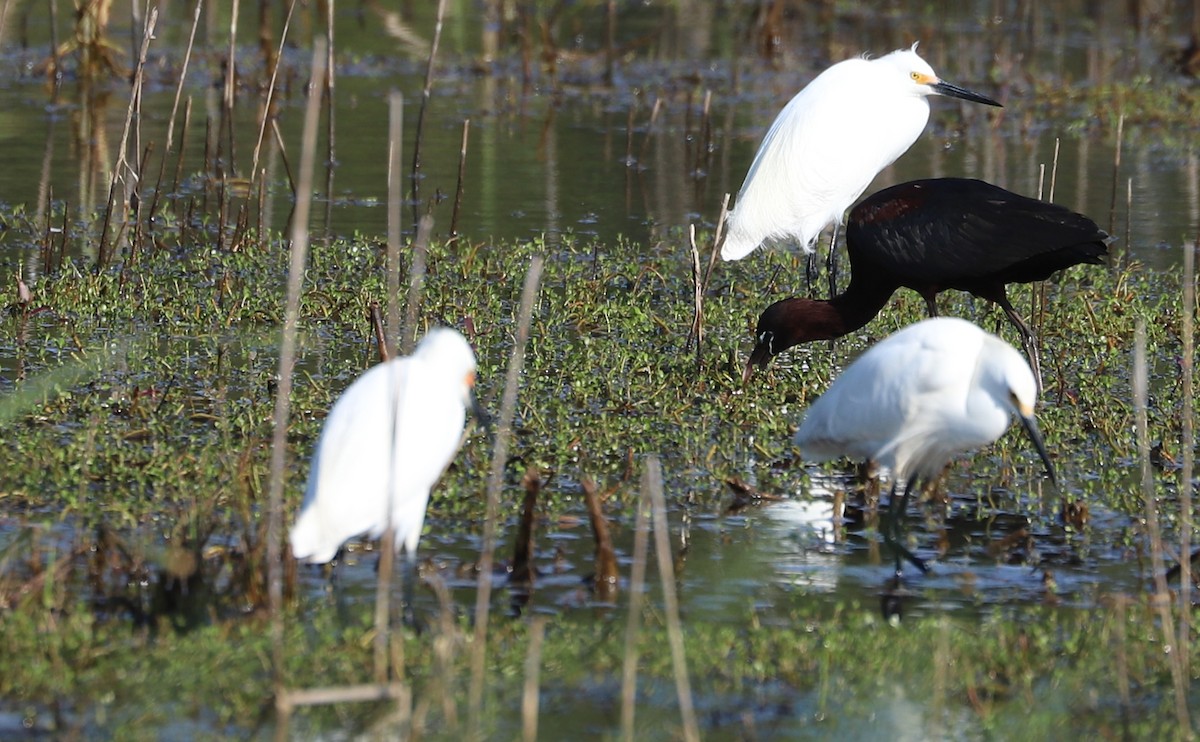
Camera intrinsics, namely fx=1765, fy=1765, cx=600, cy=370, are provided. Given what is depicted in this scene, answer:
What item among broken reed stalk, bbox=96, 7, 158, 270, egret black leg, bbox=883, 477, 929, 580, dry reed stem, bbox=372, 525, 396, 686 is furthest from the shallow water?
dry reed stem, bbox=372, 525, 396, 686

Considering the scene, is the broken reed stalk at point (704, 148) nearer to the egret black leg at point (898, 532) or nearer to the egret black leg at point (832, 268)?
the egret black leg at point (832, 268)

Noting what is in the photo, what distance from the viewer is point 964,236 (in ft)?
22.7

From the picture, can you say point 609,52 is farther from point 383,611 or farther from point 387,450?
point 383,611

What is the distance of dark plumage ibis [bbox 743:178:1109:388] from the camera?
6.78 m

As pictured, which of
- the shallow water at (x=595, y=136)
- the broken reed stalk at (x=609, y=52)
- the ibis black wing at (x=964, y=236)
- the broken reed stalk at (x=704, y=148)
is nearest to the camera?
the ibis black wing at (x=964, y=236)

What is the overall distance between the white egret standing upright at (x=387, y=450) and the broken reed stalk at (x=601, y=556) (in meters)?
0.43

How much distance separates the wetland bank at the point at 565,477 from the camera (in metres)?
4.13

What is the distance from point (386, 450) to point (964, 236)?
3.29m

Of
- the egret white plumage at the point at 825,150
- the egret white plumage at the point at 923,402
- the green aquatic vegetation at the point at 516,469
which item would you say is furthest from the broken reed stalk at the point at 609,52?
the egret white plumage at the point at 923,402

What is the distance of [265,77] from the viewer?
13.6 m

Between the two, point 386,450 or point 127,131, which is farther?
point 127,131

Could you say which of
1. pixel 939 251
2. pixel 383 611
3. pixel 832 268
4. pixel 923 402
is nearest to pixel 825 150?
pixel 832 268

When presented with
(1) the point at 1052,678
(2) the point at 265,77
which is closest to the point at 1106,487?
(1) the point at 1052,678

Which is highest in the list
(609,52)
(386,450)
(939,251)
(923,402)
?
(609,52)
